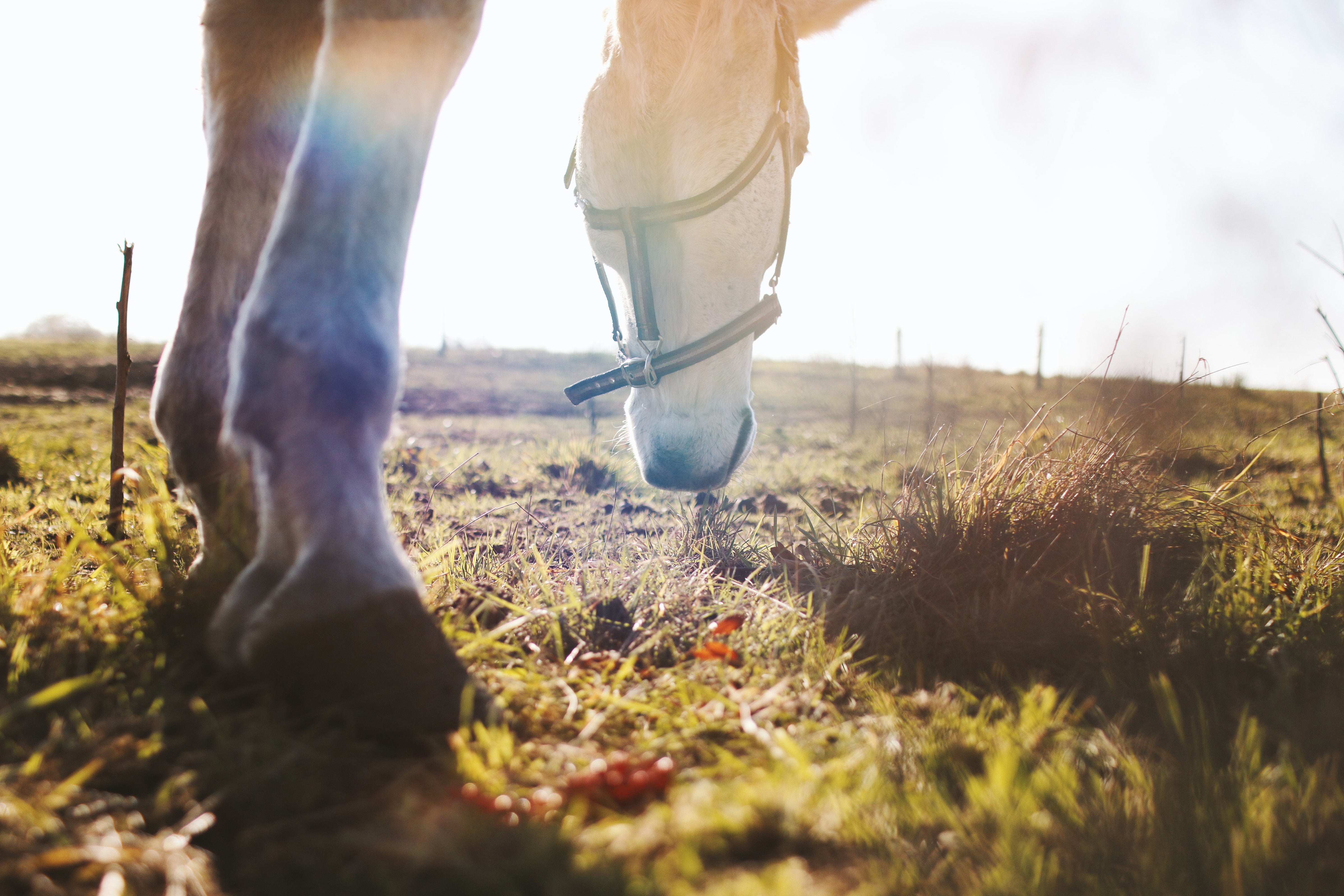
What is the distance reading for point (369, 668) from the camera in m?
0.97

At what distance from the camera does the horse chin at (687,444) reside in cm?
204

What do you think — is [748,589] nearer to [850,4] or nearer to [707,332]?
[707,332]

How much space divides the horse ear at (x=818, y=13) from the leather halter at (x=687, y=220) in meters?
0.30

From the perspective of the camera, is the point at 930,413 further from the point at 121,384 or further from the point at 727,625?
the point at 121,384

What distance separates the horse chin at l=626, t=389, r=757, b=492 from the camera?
2045 millimetres

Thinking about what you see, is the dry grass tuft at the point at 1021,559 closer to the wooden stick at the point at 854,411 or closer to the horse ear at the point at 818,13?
the horse ear at the point at 818,13

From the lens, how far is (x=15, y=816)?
0.74 metres

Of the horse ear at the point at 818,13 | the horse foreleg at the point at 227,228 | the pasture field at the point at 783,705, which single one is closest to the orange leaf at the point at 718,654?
the pasture field at the point at 783,705

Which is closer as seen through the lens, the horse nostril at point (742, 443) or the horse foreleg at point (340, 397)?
the horse foreleg at point (340, 397)

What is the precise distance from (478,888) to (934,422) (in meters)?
3.15

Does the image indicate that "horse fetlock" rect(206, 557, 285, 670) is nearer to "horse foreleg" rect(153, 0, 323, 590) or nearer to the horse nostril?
"horse foreleg" rect(153, 0, 323, 590)

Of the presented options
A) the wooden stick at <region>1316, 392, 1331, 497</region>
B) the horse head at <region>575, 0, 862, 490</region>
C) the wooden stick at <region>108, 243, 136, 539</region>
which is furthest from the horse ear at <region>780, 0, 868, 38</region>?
the wooden stick at <region>1316, 392, 1331, 497</region>

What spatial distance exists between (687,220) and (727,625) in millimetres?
1228

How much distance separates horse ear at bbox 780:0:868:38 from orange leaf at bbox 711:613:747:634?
2.14m
